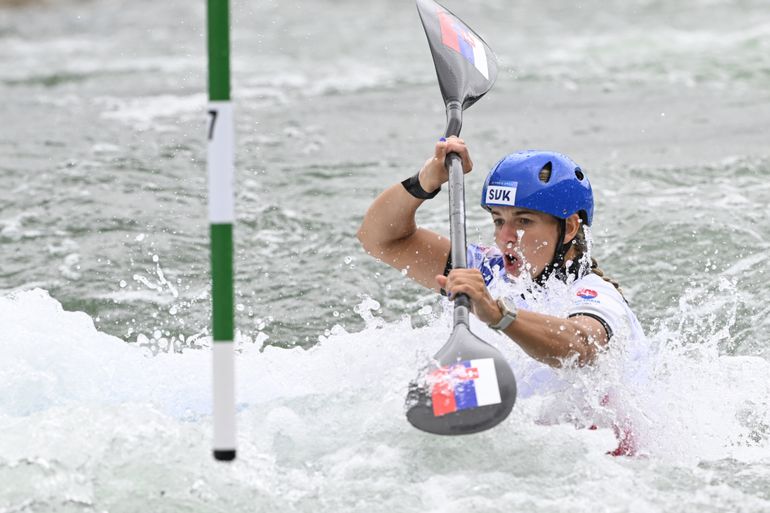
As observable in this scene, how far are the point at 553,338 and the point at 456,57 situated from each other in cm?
204

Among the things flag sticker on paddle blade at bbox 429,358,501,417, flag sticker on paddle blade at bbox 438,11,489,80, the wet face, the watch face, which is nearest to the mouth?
the wet face

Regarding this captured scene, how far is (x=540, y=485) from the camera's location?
4199 millimetres

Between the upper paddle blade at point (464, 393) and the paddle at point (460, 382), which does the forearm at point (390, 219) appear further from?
the upper paddle blade at point (464, 393)

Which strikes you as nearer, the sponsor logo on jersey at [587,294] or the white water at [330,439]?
the white water at [330,439]

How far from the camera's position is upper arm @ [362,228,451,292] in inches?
207

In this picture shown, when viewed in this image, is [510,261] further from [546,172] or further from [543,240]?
[546,172]

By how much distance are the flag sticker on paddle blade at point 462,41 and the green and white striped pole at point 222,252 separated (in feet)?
8.54

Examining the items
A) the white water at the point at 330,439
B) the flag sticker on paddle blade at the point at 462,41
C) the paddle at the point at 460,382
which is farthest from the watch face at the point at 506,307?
the flag sticker on paddle blade at the point at 462,41

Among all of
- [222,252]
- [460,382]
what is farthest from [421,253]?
[222,252]

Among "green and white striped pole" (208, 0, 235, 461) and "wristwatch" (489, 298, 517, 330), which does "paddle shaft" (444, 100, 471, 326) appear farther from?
"green and white striped pole" (208, 0, 235, 461)

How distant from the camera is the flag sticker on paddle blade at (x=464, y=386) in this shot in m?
4.09

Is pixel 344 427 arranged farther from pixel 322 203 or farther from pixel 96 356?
pixel 322 203

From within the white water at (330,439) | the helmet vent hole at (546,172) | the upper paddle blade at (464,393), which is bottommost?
the white water at (330,439)

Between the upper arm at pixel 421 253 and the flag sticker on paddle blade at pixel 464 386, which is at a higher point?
the upper arm at pixel 421 253
